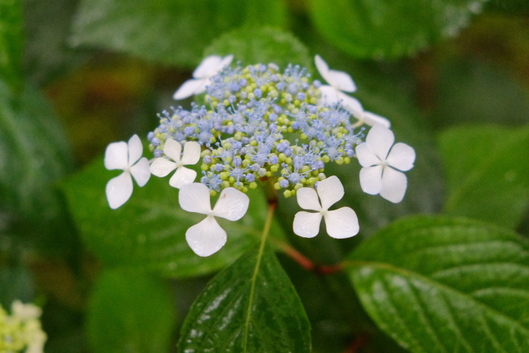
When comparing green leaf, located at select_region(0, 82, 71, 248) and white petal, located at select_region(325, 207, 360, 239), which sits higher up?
green leaf, located at select_region(0, 82, 71, 248)

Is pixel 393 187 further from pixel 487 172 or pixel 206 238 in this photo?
pixel 487 172

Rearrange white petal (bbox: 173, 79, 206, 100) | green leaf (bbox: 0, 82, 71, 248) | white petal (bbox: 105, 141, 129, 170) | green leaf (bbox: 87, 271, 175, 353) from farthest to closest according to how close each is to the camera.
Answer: green leaf (bbox: 87, 271, 175, 353) < green leaf (bbox: 0, 82, 71, 248) < white petal (bbox: 173, 79, 206, 100) < white petal (bbox: 105, 141, 129, 170)

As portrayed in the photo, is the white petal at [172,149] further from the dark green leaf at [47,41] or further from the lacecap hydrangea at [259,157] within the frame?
the dark green leaf at [47,41]

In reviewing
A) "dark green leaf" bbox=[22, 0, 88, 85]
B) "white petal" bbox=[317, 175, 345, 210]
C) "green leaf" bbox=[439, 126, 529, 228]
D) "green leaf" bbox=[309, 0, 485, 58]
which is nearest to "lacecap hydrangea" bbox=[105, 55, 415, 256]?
"white petal" bbox=[317, 175, 345, 210]

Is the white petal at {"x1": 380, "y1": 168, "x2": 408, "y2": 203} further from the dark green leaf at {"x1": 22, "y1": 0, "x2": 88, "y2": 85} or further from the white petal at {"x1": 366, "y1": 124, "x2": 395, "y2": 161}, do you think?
the dark green leaf at {"x1": 22, "y1": 0, "x2": 88, "y2": 85}

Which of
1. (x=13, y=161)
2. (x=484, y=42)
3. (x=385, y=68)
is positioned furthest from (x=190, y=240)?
(x=484, y=42)
